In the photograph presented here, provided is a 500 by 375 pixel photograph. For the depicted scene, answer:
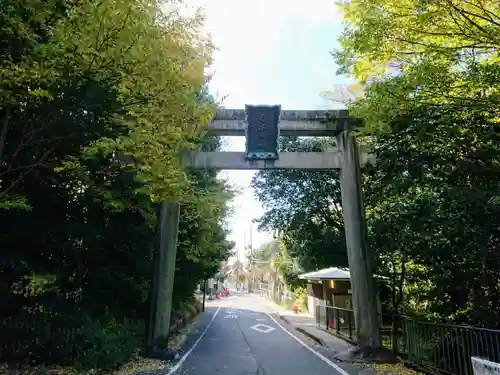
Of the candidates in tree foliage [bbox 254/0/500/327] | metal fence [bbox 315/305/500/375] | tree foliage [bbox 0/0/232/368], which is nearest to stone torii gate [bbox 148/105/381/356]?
tree foliage [bbox 0/0/232/368]

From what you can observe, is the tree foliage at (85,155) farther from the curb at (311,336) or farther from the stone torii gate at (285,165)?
the curb at (311,336)

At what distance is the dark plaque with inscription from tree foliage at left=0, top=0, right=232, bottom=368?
7.26ft

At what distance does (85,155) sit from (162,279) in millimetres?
5154

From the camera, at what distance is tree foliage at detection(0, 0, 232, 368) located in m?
4.74

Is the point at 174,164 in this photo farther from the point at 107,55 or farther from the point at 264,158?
the point at 264,158

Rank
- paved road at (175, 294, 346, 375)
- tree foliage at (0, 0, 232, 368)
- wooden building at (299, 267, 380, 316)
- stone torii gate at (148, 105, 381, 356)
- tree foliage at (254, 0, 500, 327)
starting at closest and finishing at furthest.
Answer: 1. tree foliage at (0, 0, 232, 368)
2. tree foliage at (254, 0, 500, 327)
3. paved road at (175, 294, 346, 375)
4. stone torii gate at (148, 105, 381, 356)
5. wooden building at (299, 267, 380, 316)

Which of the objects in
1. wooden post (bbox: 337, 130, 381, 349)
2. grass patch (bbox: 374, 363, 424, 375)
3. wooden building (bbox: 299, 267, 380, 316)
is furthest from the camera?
wooden building (bbox: 299, 267, 380, 316)

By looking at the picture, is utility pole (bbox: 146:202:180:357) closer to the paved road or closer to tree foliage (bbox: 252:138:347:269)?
the paved road

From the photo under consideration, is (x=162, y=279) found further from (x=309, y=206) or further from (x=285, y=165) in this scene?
(x=309, y=206)

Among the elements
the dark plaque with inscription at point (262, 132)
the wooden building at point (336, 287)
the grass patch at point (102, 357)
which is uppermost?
the dark plaque with inscription at point (262, 132)

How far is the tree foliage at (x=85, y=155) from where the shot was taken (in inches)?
187

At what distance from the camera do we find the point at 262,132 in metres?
10.9

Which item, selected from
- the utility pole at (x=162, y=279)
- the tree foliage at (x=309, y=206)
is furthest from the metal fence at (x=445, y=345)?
the utility pole at (x=162, y=279)

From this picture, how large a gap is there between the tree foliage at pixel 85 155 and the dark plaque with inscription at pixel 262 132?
7.26 ft
